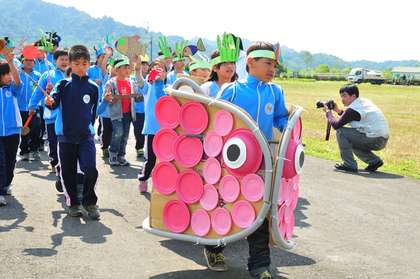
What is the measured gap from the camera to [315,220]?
6805mm

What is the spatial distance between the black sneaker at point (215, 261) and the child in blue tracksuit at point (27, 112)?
5.85m


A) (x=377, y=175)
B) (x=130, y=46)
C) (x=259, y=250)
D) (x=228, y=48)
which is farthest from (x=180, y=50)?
(x=259, y=250)

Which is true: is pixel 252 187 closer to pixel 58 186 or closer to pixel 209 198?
pixel 209 198

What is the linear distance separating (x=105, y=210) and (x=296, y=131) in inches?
127

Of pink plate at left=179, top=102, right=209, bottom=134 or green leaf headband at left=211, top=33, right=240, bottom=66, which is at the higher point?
green leaf headband at left=211, top=33, right=240, bottom=66

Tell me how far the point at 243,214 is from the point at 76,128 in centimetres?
278

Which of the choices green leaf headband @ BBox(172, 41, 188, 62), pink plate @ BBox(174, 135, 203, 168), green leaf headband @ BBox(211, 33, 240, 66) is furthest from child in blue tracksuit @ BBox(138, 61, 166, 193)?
pink plate @ BBox(174, 135, 203, 168)

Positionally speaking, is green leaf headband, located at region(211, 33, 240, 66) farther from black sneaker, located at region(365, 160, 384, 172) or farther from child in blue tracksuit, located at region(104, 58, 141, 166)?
black sneaker, located at region(365, 160, 384, 172)

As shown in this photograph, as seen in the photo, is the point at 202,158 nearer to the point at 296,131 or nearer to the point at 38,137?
the point at 296,131

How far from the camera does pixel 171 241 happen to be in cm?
582

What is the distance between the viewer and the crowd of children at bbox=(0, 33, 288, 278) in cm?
482

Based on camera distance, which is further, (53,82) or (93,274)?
(53,82)

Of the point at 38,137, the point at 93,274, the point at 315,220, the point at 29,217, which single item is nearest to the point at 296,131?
the point at 93,274

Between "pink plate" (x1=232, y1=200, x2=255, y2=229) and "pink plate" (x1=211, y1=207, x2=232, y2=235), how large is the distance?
2.6 inches
